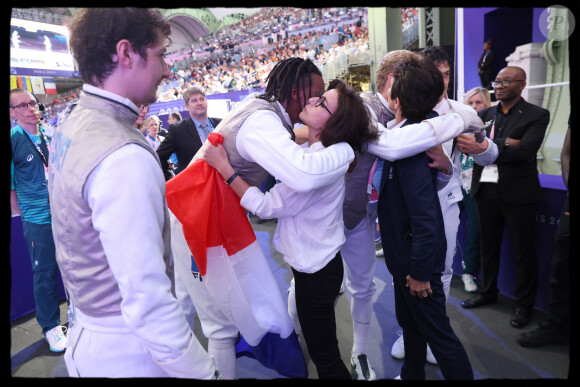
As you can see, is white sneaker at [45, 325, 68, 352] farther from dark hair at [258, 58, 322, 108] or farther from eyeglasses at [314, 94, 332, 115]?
eyeglasses at [314, 94, 332, 115]

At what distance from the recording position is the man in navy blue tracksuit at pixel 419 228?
4.32 ft

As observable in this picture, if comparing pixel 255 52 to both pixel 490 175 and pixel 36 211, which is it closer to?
pixel 36 211

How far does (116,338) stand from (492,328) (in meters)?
2.39

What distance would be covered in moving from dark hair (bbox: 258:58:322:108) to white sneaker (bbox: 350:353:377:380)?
1452 millimetres

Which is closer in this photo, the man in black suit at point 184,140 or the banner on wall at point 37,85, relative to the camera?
the man in black suit at point 184,140

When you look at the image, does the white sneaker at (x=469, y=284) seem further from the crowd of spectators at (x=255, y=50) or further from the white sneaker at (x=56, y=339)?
the crowd of spectators at (x=255, y=50)

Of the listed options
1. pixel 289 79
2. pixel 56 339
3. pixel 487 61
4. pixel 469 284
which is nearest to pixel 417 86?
pixel 289 79

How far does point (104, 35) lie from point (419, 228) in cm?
118

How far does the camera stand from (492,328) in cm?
230

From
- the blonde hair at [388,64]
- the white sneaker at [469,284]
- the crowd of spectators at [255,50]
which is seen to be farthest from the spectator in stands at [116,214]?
the crowd of spectators at [255,50]

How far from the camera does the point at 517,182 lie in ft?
7.59

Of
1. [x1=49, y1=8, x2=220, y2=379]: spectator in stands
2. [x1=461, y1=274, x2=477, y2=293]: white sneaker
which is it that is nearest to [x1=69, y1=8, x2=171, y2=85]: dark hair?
[x1=49, y1=8, x2=220, y2=379]: spectator in stands

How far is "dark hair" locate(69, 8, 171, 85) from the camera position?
2.49 ft

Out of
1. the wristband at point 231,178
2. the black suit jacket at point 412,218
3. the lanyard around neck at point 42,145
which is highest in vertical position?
the lanyard around neck at point 42,145
